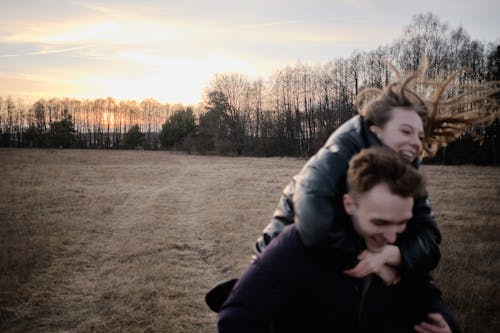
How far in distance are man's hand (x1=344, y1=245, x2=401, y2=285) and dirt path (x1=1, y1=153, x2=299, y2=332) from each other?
11.6 ft

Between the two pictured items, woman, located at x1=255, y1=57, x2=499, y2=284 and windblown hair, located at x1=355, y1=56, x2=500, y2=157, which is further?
windblown hair, located at x1=355, y1=56, x2=500, y2=157

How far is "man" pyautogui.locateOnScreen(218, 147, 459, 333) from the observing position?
5.82 feet

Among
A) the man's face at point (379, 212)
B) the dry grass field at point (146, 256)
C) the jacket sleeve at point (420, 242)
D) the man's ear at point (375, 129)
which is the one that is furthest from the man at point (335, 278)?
the dry grass field at point (146, 256)

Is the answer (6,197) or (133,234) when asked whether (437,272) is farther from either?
(6,197)

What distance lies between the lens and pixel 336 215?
6.62ft

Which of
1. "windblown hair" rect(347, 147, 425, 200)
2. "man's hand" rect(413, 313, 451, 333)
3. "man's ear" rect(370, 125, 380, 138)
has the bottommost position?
"man's hand" rect(413, 313, 451, 333)

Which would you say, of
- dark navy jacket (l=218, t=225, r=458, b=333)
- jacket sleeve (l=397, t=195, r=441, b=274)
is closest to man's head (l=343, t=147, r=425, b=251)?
dark navy jacket (l=218, t=225, r=458, b=333)

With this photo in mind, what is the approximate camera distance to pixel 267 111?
216ft

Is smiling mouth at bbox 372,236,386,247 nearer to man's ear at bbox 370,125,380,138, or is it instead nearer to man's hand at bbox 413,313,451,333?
man's hand at bbox 413,313,451,333

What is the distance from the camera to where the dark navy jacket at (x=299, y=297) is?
1.78 meters

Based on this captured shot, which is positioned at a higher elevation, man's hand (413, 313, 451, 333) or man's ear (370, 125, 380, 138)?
man's ear (370, 125, 380, 138)

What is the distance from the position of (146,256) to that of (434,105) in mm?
6599

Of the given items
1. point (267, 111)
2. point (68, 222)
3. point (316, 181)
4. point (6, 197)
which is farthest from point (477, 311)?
point (267, 111)

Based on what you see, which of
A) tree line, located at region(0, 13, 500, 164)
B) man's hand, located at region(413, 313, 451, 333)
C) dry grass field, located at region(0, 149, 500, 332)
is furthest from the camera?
tree line, located at region(0, 13, 500, 164)
